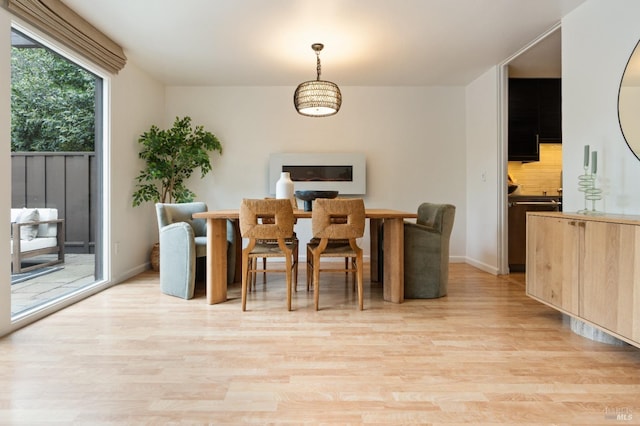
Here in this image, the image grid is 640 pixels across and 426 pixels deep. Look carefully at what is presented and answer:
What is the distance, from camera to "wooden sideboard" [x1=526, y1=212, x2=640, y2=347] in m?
1.85

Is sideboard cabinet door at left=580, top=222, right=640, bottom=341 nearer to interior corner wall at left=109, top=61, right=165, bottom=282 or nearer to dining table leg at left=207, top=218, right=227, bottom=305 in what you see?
dining table leg at left=207, top=218, right=227, bottom=305

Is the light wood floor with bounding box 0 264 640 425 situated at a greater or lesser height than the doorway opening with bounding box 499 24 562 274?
lesser

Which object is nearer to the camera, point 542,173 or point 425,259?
point 425,259

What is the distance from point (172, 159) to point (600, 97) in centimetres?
436

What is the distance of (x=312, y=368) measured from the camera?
6.05 feet

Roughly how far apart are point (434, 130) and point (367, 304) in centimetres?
313

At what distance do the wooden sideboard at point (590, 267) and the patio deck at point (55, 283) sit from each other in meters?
3.65

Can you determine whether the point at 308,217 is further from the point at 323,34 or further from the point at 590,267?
the point at 590,267

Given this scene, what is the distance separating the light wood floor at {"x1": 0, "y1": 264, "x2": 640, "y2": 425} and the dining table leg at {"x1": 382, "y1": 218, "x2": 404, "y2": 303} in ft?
0.66

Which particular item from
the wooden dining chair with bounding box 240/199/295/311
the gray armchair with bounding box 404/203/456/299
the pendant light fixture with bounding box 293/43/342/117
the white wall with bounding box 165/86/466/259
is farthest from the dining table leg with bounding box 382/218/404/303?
the white wall with bounding box 165/86/466/259

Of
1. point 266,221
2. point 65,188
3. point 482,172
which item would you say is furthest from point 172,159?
point 482,172

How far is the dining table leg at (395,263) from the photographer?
9.96 ft

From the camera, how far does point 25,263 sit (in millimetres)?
2635

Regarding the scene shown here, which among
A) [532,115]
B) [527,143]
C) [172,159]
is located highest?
[532,115]
